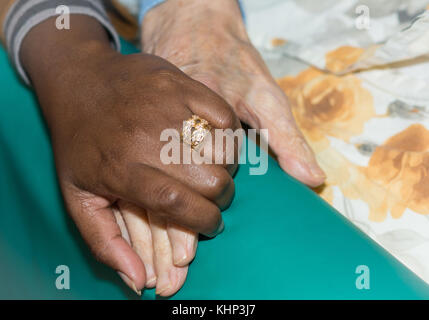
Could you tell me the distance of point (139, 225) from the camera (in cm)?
56

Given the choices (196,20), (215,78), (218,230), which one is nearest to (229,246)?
(218,230)

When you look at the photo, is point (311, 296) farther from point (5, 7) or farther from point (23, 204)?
point (5, 7)

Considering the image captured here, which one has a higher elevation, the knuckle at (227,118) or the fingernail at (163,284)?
the knuckle at (227,118)

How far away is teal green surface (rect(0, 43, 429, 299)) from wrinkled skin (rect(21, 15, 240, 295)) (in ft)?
0.13

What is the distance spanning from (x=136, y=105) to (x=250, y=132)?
229 mm

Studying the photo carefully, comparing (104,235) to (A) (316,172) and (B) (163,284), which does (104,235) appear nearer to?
(B) (163,284)

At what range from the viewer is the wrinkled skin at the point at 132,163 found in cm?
47

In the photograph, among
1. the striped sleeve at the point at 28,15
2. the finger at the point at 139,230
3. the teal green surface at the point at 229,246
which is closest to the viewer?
the teal green surface at the point at 229,246

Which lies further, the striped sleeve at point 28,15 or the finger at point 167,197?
the striped sleeve at point 28,15

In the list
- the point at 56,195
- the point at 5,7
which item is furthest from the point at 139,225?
the point at 5,7

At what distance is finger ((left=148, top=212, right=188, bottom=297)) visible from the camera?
0.51 metres

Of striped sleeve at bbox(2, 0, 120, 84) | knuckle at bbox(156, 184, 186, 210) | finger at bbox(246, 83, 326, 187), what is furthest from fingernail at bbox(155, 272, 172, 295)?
striped sleeve at bbox(2, 0, 120, 84)

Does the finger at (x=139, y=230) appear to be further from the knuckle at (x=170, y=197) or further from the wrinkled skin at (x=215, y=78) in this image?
the knuckle at (x=170, y=197)

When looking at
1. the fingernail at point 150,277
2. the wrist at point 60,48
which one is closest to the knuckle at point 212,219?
the fingernail at point 150,277
